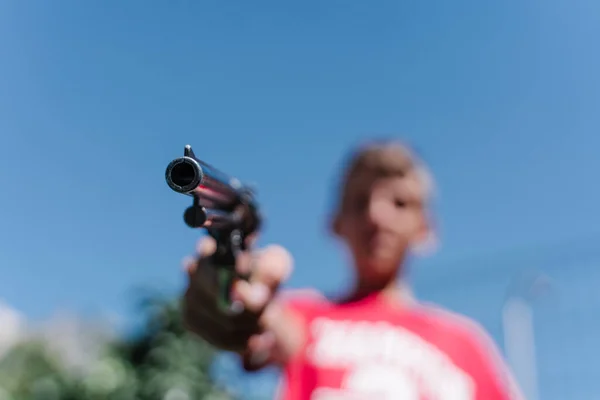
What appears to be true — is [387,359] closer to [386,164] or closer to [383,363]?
[383,363]

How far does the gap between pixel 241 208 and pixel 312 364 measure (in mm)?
883

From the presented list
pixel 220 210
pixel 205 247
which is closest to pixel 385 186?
pixel 205 247

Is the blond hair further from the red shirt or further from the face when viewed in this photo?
the red shirt

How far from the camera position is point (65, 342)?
1335cm

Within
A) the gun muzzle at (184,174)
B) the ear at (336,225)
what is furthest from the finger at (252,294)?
the ear at (336,225)

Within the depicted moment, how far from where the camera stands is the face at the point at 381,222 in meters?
2.61

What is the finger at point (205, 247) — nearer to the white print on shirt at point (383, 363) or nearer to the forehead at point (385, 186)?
the white print on shirt at point (383, 363)

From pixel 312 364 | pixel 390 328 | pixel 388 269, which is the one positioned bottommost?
pixel 312 364

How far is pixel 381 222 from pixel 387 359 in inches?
24.9

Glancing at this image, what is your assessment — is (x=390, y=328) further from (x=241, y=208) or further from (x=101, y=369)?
(x=101, y=369)

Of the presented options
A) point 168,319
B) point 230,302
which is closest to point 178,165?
point 230,302

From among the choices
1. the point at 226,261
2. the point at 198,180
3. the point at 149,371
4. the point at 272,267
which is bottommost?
the point at 198,180

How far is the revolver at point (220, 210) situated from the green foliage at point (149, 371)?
6426 millimetres

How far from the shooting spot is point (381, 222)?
8.57 ft
